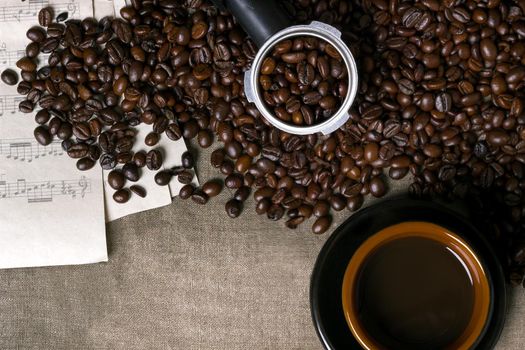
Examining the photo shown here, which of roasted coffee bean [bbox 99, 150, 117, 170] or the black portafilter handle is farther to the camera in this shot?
roasted coffee bean [bbox 99, 150, 117, 170]

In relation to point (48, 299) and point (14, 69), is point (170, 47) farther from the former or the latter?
point (48, 299)

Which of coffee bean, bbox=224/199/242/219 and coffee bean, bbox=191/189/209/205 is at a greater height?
coffee bean, bbox=191/189/209/205

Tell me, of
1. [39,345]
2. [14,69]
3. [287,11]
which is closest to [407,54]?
[287,11]

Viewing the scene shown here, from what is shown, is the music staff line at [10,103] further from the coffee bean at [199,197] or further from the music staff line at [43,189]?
the coffee bean at [199,197]

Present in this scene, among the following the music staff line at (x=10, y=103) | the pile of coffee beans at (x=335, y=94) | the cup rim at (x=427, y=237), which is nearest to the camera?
the cup rim at (x=427, y=237)

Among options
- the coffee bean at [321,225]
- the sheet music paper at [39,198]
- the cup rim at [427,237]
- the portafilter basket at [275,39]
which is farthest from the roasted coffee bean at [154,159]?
the cup rim at [427,237]

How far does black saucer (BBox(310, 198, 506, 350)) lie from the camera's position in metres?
1.09

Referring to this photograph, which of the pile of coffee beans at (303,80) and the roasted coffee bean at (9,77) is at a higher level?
the pile of coffee beans at (303,80)

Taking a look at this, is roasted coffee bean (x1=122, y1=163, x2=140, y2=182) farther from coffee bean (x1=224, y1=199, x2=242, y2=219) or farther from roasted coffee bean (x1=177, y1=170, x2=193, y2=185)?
coffee bean (x1=224, y1=199, x2=242, y2=219)

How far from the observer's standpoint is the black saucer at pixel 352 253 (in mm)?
1092

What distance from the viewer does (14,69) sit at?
4.20 feet

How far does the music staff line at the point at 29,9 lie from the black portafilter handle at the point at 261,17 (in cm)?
35

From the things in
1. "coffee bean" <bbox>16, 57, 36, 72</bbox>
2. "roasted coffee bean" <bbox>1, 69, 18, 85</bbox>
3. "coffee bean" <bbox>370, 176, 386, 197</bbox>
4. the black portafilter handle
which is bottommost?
"coffee bean" <bbox>370, 176, 386, 197</bbox>

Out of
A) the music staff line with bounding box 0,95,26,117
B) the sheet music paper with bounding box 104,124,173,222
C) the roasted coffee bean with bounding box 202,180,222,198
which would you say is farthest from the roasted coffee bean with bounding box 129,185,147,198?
the music staff line with bounding box 0,95,26,117
